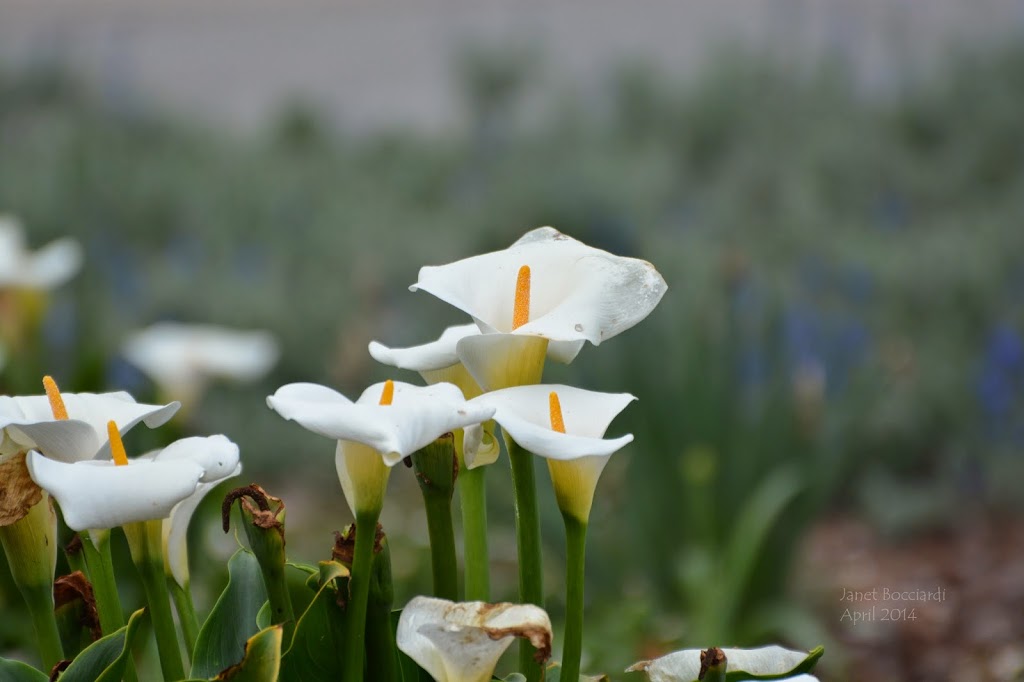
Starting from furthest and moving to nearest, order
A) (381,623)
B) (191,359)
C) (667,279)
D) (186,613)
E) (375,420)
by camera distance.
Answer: (667,279), (191,359), (186,613), (381,623), (375,420)

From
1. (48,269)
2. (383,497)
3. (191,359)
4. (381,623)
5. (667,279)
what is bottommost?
(667,279)

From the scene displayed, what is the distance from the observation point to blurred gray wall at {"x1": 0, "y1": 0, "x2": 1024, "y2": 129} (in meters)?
6.75

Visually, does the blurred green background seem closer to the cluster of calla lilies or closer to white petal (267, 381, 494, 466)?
the cluster of calla lilies

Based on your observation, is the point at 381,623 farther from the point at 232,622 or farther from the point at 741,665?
the point at 741,665

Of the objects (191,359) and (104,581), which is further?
(191,359)

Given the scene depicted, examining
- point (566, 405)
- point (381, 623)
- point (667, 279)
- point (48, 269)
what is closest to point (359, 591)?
point (381, 623)

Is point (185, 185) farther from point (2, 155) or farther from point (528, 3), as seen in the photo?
point (528, 3)

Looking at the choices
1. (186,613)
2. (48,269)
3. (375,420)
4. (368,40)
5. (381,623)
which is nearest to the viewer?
(375,420)

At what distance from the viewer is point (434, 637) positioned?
65cm

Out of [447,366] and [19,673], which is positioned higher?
[447,366]

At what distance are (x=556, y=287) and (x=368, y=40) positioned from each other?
887cm

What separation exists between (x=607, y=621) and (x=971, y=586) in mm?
1137

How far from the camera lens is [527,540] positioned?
2.43 ft

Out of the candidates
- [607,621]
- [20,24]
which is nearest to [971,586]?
[607,621]
